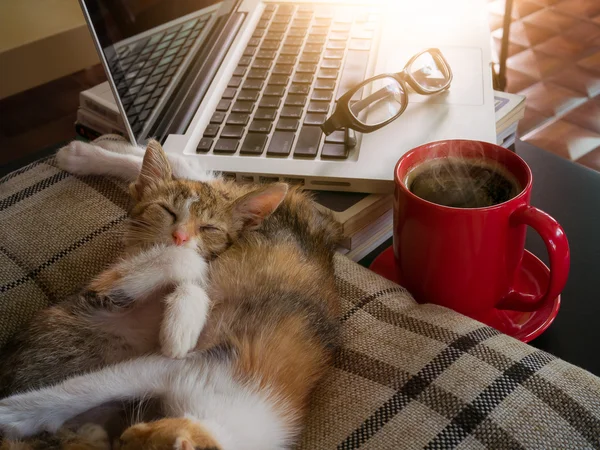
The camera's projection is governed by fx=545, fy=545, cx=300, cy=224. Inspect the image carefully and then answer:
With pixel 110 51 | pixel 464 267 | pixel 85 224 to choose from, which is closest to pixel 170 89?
pixel 110 51

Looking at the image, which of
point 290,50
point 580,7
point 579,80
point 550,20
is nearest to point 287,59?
point 290,50

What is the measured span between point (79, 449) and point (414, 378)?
11.4 inches

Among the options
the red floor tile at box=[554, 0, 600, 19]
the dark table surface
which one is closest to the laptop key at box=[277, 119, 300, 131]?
the dark table surface

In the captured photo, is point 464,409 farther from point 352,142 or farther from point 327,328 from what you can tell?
point 352,142

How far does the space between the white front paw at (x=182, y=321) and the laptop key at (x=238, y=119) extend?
0.30 metres

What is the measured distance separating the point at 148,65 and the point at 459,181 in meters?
0.48

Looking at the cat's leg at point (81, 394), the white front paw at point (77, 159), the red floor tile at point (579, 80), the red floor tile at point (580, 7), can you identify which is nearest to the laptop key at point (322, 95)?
the white front paw at point (77, 159)

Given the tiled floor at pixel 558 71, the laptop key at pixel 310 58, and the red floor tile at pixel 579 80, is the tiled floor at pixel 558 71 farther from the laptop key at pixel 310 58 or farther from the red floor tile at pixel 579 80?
the laptop key at pixel 310 58

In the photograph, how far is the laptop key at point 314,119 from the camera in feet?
2.47

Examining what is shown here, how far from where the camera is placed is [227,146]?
0.72 metres

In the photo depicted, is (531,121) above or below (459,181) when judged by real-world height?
below

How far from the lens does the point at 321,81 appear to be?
2.75 feet

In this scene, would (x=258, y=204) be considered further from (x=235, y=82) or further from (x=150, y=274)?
(x=235, y=82)

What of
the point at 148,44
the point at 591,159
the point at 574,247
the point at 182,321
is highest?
the point at 148,44
